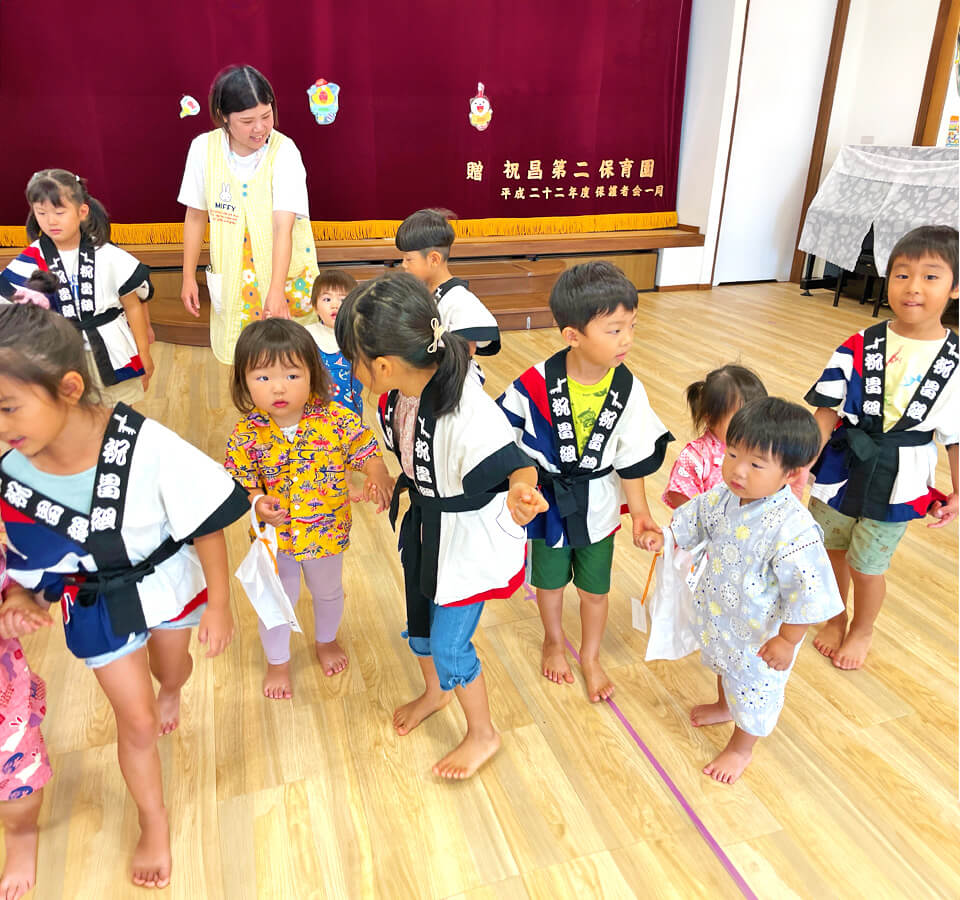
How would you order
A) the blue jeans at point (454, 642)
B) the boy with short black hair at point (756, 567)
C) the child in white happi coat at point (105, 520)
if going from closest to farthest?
the child in white happi coat at point (105, 520), the boy with short black hair at point (756, 567), the blue jeans at point (454, 642)

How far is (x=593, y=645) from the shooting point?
5.81 feet

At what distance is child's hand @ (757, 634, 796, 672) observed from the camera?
4.24 ft

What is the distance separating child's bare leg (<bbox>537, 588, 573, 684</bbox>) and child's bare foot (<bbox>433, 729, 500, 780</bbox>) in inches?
11.4

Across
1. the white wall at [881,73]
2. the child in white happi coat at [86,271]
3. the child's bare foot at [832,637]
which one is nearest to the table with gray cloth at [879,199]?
the white wall at [881,73]

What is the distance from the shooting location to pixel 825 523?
5.88 feet

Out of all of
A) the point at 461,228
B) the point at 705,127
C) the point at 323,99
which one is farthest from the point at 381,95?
the point at 705,127

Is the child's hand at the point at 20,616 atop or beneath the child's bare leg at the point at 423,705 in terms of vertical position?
atop

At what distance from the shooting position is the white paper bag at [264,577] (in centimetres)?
149

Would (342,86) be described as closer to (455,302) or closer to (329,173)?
(329,173)

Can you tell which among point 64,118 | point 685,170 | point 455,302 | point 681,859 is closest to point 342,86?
point 64,118

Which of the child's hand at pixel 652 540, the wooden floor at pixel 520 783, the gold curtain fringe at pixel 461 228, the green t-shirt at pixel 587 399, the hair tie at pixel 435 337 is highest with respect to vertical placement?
the hair tie at pixel 435 337

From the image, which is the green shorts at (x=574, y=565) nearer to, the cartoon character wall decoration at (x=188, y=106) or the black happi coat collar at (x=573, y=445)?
the black happi coat collar at (x=573, y=445)

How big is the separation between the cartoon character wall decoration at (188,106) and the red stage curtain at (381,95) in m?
0.06

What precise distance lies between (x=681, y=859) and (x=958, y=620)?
48.8 inches
